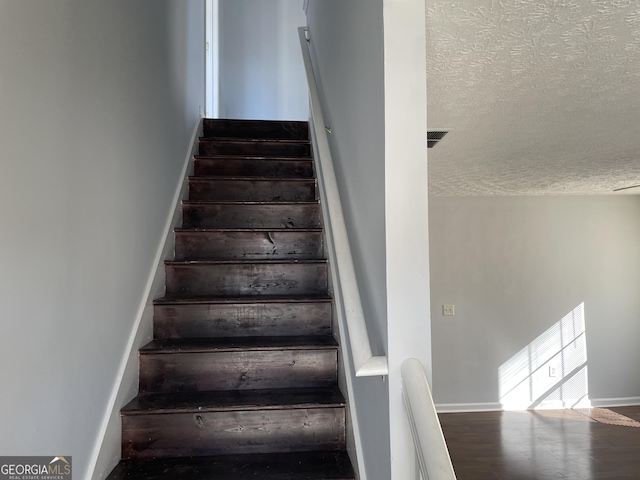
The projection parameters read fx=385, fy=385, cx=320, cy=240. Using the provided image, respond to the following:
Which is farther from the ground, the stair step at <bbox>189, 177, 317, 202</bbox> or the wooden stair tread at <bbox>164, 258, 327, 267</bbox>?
the stair step at <bbox>189, 177, 317, 202</bbox>

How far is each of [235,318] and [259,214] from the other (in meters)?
0.71

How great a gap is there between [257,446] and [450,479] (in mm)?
917

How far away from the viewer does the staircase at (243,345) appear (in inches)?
53.4

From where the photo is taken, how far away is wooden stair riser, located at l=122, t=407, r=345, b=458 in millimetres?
1361

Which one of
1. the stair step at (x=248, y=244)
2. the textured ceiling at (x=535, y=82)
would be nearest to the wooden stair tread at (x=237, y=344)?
the stair step at (x=248, y=244)

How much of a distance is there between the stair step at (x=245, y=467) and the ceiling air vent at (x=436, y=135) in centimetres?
161

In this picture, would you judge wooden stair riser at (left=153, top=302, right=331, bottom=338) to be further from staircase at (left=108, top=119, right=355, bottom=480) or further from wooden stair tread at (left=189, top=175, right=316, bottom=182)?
wooden stair tread at (left=189, top=175, right=316, bottom=182)

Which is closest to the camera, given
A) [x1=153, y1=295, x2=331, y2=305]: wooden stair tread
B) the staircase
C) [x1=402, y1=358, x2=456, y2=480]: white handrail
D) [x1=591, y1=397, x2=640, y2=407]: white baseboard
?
[x1=402, y1=358, x2=456, y2=480]: white handrail

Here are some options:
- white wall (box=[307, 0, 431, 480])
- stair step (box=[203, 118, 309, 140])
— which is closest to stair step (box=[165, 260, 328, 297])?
white wall (box=[307, 0, 431, 480])

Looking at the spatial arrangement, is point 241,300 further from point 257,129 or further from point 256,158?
point 257,129

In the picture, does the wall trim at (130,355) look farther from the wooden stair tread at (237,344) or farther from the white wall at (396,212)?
the white wall at (396,212)

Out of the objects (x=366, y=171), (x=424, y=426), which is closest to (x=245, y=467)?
(x=424, y=426)

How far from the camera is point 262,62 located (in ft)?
14.6

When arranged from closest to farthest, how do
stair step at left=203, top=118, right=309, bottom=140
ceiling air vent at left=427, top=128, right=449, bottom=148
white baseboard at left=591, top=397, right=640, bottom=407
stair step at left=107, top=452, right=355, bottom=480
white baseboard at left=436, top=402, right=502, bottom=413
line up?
stair step at left=107, top=452, right=355, bottom=480, ceiling air vent at left=427, top=128, right=449, bottom=148, stair step at left=203, top=118, right=309, bottom=140, white baseboard at left=436, top=402, right=502, bottom=413, white baseboard at left=591, top=397, right=640, bottom=407
